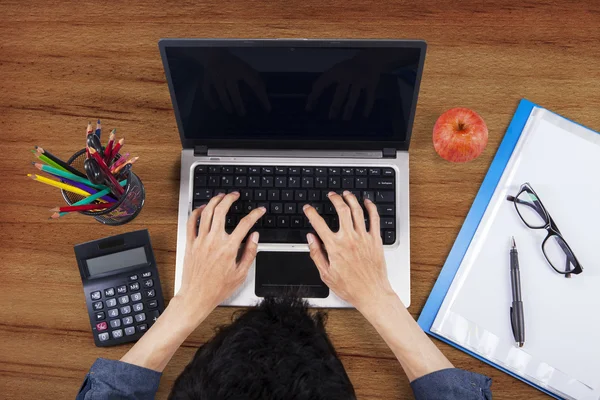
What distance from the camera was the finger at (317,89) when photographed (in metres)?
0.91

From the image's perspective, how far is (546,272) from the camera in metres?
0.97

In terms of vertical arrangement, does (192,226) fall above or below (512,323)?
above

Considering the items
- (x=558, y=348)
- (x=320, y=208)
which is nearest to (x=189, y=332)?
(x=320, y=208)

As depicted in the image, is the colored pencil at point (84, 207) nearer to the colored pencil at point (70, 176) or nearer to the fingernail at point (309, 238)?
the colored pencil at point (70, 176)

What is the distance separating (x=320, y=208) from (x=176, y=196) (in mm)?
266

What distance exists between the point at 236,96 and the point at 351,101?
7.6 inches

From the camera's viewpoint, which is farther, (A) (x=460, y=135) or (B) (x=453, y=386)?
(A) (x=460, y=135)

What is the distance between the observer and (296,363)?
709 millimetres

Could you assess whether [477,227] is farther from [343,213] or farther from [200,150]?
[200,150]

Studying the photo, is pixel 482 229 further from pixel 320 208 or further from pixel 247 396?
pixel 247 396

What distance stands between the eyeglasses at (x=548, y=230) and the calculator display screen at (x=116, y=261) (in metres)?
0.67

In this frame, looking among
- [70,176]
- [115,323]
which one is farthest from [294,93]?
A: [115,323]

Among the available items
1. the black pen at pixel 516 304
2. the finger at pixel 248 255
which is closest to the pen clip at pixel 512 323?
the black pen at pixel 516 304

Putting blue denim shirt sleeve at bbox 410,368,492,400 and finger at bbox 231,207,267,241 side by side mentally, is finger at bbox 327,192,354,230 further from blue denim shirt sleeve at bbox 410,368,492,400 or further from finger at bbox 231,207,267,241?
blue denim shirt sleeve at bbox 410,368,492,400
